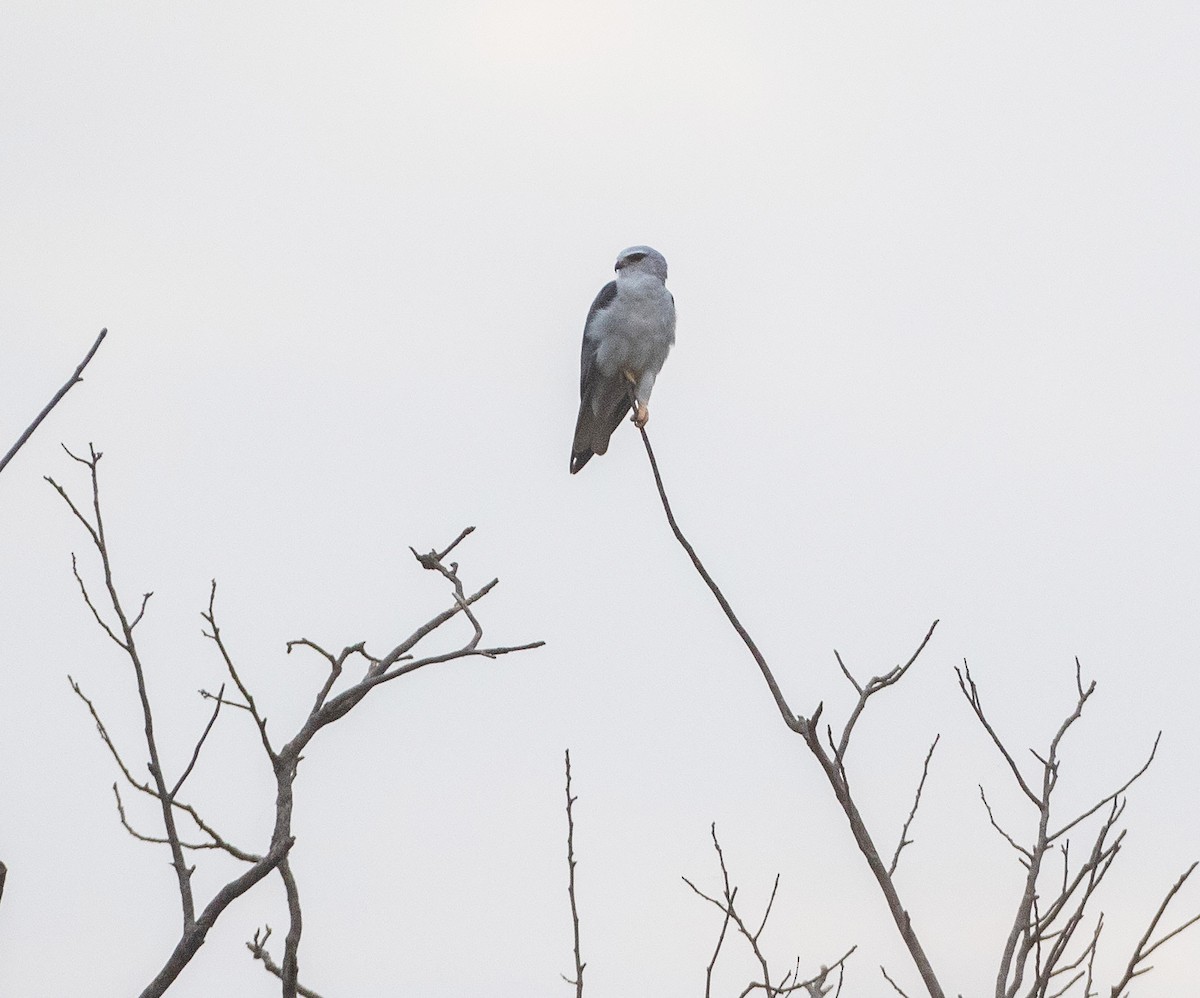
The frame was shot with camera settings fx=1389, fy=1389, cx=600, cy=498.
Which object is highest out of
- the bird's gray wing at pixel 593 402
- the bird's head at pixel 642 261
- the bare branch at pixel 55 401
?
the bird's head at pixel 642 261

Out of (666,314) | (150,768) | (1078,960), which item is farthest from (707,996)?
(666,314)

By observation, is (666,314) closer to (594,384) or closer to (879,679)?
(594,384)

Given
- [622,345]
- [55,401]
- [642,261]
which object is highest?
[642,261]

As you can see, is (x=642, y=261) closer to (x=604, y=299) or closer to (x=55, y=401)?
(x=604, y=299)

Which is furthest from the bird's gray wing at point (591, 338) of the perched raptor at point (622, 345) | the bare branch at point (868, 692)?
the bare branch at point (868, 692)

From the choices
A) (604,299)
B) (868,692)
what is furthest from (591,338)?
(868,692)

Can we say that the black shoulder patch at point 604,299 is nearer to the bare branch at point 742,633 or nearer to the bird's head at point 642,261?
the bird's head at point 642,261

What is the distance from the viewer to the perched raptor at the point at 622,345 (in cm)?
797

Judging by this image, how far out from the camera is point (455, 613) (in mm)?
3455

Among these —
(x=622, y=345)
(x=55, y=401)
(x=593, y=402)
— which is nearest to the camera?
(x=55, y=401)

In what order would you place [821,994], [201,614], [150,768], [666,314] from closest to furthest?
1. [150,768]
2. [201,614]
3. [821,994]
4. [666,314]

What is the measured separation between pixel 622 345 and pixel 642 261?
0.72 meters

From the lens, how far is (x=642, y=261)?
8430 mm

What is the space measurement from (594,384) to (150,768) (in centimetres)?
578
